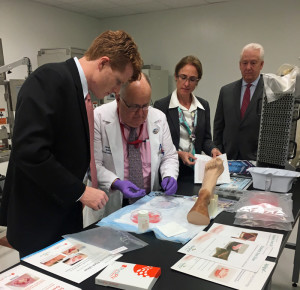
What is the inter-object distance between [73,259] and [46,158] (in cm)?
33

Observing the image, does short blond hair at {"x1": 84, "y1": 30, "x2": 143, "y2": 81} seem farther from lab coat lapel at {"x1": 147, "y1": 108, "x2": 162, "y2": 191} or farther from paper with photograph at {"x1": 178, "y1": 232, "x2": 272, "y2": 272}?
paper with photograph at {"x1": 178, "y1": 232, "x2": 272, "y2": 272}

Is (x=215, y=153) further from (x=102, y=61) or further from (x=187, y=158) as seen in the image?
(x=102, y=61)

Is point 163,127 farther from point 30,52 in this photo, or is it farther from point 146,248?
point 30,52

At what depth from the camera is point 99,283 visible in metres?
0.77

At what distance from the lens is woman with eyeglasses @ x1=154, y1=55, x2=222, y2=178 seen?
1.93 metres

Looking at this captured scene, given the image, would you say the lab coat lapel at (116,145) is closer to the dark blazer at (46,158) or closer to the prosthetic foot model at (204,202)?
the dark blazer at (46,158)

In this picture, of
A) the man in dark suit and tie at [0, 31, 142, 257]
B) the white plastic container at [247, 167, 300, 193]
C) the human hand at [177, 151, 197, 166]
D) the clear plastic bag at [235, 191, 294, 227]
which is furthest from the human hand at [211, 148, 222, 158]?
the man in dark suit and tie at [0, 31, 142, 257]

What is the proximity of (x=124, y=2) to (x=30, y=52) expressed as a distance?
171 cm

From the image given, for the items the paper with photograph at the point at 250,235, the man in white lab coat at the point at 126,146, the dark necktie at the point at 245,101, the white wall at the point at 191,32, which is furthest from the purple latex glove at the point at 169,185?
the white wall at the point at 191,32

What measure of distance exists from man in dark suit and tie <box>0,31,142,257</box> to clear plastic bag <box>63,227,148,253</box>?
10 cm

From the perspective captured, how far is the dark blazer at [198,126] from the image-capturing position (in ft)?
6.36

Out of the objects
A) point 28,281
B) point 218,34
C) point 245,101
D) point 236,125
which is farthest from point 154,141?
point 218,34

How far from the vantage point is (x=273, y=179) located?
1.48 meters

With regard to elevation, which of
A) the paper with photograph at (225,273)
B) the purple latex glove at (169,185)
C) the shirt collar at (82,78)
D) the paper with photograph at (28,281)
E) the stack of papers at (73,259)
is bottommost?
the paper with photograph at (28,281)
